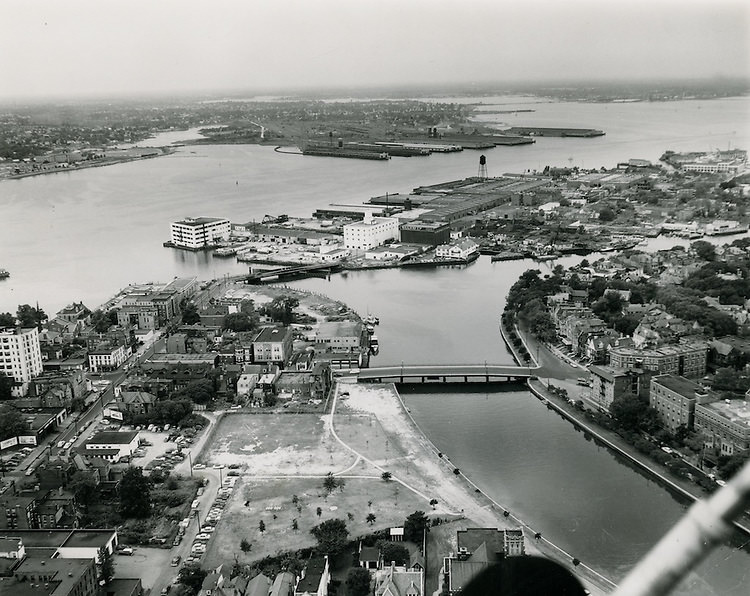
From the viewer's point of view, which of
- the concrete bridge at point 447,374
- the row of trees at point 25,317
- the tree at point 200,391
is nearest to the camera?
the tree at point 200,391

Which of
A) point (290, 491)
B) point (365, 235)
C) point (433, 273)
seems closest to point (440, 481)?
point (290, 491)

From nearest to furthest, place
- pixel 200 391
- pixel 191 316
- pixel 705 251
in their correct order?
pixel 200 391 < pixel 191 316 < pixel 705 251

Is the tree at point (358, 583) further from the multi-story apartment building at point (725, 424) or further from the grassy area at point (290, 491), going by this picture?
the multi-story apartment building at point (725, 424)

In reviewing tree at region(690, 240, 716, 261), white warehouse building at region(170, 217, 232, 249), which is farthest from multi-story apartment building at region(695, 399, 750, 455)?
white warehouse building at region(170, 217, 232, 249)

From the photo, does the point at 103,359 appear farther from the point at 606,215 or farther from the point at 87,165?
the point at 87,165

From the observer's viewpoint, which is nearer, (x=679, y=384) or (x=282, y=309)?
(x=679, y=384)

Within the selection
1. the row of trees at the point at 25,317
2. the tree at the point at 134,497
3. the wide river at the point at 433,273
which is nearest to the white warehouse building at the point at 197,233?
the wide river at the point at 433,273

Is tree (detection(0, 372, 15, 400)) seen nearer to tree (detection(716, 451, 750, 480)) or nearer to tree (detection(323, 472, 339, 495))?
→ tree (detection(323, 472, 339, 495))
